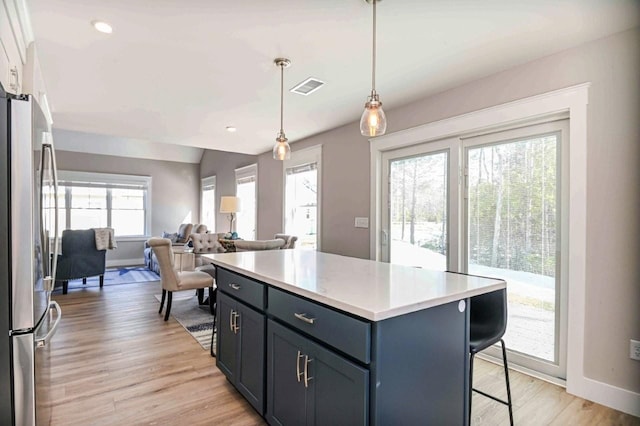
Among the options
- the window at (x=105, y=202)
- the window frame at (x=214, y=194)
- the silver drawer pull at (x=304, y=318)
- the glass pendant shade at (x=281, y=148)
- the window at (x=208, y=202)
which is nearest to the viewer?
the silver drawer pull at (x=304, y=318)

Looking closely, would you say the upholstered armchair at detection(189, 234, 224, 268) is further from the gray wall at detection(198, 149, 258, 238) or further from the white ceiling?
the white ceiling

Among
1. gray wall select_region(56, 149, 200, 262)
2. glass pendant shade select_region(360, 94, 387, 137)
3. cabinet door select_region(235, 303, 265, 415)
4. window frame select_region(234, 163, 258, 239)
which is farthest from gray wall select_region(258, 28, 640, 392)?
gray wall select_region(56, 149, 200, 262)

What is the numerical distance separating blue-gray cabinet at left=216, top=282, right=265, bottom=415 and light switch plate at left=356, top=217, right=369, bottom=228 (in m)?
2.01

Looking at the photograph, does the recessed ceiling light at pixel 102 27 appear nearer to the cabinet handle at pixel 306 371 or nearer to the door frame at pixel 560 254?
the cabinet handle at pixel 306 371

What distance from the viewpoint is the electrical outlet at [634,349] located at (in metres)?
2.04

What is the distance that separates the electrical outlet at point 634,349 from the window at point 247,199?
17.7ft

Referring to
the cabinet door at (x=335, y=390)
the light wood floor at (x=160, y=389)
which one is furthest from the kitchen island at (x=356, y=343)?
the light wood floor at (x=160, y=389)

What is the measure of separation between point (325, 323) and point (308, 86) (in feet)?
7.59

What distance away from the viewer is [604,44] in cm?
219

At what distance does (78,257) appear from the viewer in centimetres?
508

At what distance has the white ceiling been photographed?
1.93 m

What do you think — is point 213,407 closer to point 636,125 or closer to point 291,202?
point 636,125

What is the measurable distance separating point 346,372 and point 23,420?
4.53 feet

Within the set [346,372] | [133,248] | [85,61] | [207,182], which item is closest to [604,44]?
[346,372]
